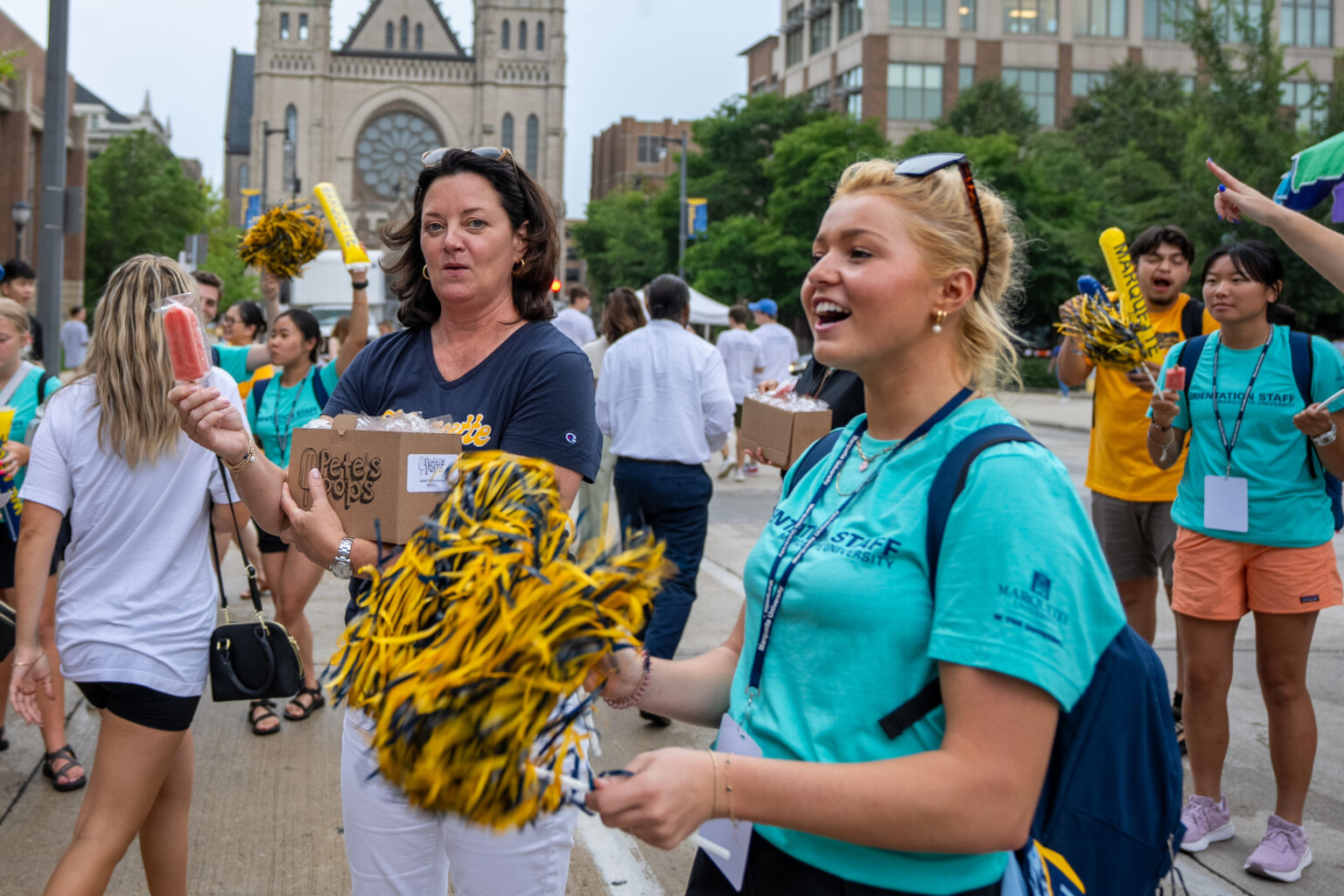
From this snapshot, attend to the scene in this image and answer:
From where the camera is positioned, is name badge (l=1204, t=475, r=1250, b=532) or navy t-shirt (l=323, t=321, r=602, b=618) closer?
navy t-shirt (l=323, t=321, r=602, b=618)

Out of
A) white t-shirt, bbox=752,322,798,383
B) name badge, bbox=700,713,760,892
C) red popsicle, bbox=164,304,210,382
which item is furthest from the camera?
white t-shirt, bbox=752,322,798,383

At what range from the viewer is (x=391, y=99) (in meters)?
85.2

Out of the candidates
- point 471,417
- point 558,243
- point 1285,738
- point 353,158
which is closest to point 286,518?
point 471,417

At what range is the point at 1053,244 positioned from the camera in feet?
127

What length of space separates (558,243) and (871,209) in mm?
1266

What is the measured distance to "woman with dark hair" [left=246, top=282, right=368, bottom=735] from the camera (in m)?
5.48

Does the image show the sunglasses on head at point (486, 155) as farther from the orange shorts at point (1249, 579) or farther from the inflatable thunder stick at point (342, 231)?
the orange shorts at point (1249, 579)

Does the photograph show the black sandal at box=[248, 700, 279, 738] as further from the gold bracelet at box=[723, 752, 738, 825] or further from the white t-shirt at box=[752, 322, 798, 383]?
the white t-shirt at box=[752, 322, 798, 383]

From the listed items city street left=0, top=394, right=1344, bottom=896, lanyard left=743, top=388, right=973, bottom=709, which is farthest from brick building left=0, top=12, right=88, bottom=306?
lanyard left=743, top=388, right=973, bottom=709

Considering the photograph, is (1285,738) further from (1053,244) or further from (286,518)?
(1053,244)

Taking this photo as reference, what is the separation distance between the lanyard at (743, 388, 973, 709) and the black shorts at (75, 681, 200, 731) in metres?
2.02

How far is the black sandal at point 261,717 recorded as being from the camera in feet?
17.8

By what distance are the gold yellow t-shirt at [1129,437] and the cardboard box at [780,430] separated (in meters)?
1.46

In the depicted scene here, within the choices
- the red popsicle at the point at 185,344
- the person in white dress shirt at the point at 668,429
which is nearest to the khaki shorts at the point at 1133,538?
the person in white dress shirt at the point at 668,429
